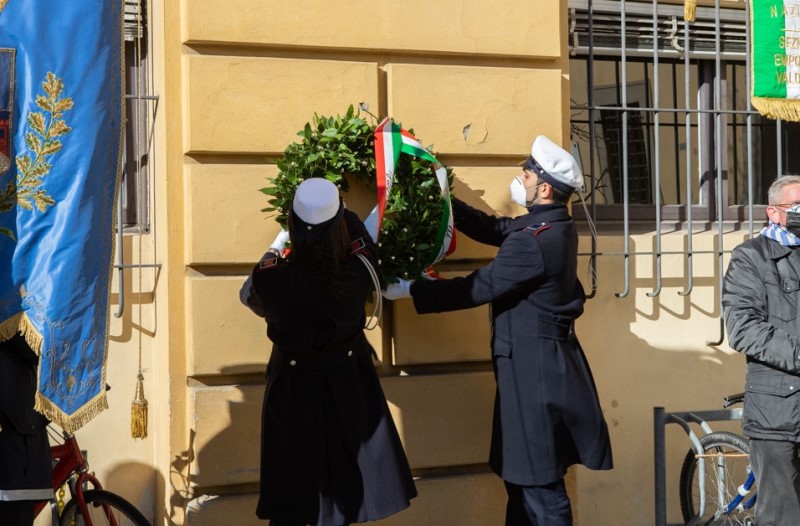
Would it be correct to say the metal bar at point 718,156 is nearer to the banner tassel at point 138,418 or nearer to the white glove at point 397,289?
the white glove at point 397,289

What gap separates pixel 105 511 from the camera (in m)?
4.22

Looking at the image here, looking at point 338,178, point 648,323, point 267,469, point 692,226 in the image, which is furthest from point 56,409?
point 692,226

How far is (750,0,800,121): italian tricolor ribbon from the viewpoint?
544 centimetres

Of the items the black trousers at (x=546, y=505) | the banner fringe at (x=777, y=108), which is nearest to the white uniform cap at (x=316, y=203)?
the black trousers at (x=546, y=505)

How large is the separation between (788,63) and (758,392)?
2.06m

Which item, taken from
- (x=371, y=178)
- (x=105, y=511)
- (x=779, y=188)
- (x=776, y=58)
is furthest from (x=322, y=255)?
(x=776, y=58)

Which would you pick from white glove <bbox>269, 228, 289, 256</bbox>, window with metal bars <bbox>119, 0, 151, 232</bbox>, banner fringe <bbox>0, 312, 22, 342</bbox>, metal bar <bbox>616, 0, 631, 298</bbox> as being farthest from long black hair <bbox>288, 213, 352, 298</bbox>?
metal bar <bbox>616, 0, 631, 298</bbox>

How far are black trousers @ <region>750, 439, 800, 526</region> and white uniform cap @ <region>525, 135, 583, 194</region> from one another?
125cm

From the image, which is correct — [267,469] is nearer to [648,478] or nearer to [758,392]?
[758,392]

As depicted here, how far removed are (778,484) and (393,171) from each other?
1915 millimetres

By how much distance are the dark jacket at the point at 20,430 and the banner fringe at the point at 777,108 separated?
12.2 feet

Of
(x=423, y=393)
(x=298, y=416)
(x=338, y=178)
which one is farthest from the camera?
(x=423, y=393)

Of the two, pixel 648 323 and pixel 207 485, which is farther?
pixel 648 323

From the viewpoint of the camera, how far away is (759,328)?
417cm
